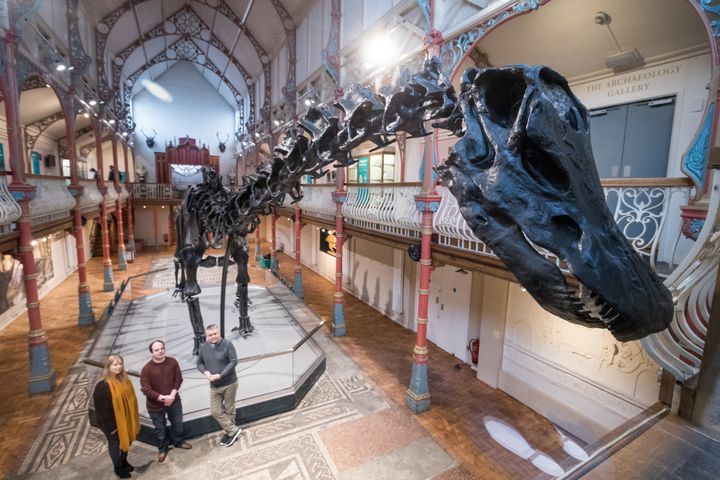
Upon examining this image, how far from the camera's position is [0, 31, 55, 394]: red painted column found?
20.5ft

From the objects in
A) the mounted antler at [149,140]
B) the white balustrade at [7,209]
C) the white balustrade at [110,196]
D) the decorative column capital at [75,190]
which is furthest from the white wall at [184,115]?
the white balustrade at [7,209]

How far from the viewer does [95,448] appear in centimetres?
528

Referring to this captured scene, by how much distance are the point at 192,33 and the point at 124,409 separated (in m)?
21.9

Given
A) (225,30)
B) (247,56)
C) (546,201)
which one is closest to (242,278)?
(546,201)

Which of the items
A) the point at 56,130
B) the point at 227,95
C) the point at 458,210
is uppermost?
the point at 227,95

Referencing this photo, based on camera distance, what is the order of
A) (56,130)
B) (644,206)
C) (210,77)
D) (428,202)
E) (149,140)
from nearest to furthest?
1. (644,206)
2. (428,202)
3. (56,130)
4. (149,140)
5. (210,77)

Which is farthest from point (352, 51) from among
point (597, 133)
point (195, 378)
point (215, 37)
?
point (215, 37)

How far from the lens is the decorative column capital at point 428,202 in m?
6.10

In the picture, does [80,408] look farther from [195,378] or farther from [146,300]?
[146,300]

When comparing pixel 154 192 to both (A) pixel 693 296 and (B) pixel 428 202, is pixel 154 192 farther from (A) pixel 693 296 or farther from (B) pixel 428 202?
(A) pixel 693 296

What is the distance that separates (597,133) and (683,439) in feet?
21.9

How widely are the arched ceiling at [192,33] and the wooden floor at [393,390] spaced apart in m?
11.1

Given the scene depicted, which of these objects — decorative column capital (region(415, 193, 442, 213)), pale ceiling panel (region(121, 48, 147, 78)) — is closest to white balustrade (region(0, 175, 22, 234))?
decorative column capital (region(415, 193, 442, 213))

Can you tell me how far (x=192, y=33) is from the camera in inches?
782
